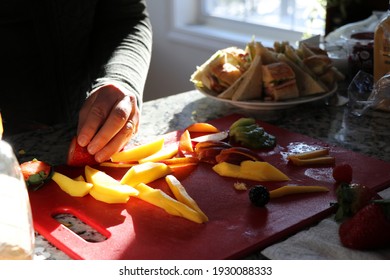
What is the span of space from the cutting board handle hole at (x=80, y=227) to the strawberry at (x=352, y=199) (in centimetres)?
42

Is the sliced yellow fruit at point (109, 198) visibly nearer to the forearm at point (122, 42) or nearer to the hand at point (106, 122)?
the hand at point (106, 122)

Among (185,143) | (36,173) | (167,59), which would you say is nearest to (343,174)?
(185,143)

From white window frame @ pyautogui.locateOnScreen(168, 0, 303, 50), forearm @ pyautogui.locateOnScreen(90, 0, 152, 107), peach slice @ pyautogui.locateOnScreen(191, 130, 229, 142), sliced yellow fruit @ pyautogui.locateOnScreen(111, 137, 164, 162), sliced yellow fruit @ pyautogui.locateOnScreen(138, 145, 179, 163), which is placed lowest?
white window frame @ pyautogui.locateOnScreen(168, 0, 303, 50)

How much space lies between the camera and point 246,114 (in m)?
1.74

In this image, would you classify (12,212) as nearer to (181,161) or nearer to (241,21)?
(181,161)

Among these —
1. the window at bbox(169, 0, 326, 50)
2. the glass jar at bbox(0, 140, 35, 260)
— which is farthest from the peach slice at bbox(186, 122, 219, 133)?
the window at bbox(169, 0, 326, 50)

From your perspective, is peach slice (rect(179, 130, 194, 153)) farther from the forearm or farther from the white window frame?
the white window frame

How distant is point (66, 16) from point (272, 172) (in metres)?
0.85

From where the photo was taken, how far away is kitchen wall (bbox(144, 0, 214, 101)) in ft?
10.4

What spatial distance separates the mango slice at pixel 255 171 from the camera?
1.29 metres

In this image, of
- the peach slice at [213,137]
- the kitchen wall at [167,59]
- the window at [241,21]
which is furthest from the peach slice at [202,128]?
the kitchen wall at [167,59]

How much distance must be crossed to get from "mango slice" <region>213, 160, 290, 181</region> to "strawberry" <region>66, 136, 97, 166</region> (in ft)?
0.95

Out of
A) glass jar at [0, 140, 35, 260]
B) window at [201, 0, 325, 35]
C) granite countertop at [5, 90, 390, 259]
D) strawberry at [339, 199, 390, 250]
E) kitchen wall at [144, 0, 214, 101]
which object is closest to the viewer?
glass jar at [0, 140, 35, 260]
